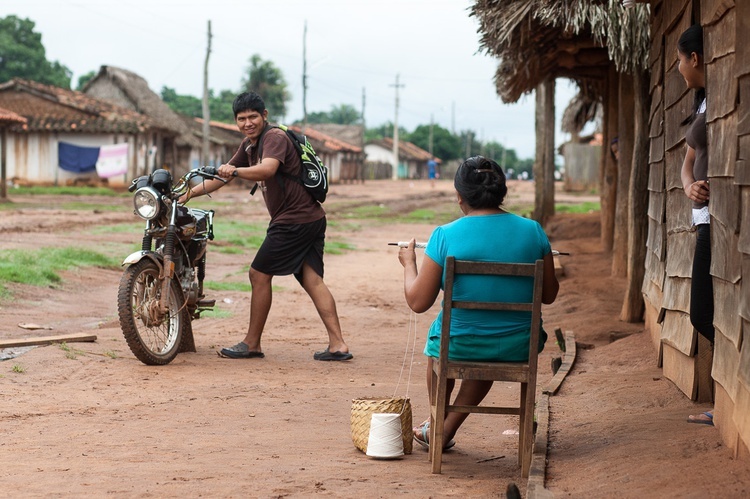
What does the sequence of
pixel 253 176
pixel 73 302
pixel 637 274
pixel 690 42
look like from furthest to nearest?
pixel 73 302 < pixel 637 274 < pixel 253 176 < pixel 690 42

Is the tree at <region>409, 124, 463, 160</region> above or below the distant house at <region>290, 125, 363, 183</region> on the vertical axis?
above

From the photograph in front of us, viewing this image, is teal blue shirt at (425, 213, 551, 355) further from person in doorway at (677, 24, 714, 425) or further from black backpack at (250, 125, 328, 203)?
black backpack at (250, 125, 328, 203)

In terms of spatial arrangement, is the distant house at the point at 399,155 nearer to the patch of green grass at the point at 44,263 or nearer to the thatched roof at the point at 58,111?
the thatched roof at the point at 58,111

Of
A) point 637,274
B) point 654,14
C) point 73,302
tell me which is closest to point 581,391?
point 637,274

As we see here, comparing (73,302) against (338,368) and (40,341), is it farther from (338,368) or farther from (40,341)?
(338,368)

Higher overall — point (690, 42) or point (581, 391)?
point (690, 42)

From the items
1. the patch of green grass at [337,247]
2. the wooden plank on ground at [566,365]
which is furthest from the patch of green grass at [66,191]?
the wooden plank on ground at [566,365]

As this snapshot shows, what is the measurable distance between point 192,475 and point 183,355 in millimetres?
3369

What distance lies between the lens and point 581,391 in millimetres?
6461

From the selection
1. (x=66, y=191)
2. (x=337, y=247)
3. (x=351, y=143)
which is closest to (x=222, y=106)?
(x=351, y=143)

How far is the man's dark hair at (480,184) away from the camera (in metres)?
4.71

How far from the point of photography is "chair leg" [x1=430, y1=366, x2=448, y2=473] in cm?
455

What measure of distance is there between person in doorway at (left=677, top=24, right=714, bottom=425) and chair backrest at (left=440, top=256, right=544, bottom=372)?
99cm

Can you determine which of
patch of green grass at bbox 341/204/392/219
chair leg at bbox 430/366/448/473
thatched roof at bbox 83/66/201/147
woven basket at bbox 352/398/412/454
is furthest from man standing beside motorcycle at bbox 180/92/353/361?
thatched roof at bbox 83/66/201/147
